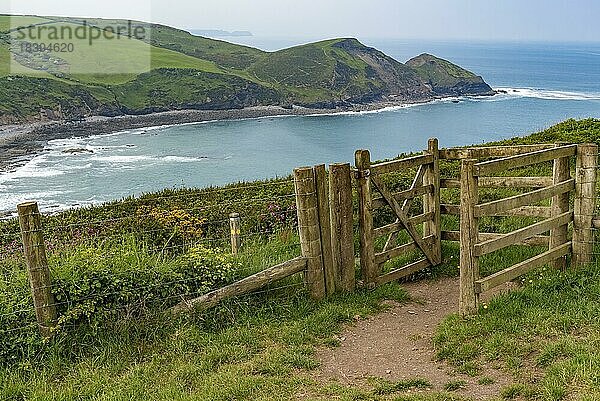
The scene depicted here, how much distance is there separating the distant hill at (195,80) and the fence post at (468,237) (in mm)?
101605

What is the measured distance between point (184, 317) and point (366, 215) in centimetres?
309

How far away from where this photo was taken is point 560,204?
8.95 m

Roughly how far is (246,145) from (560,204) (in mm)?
78732

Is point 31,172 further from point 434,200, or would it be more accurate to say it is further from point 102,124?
point 434,200

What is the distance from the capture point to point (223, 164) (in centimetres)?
7244

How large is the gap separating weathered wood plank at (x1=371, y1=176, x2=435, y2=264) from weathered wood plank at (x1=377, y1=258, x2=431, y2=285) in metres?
0.15

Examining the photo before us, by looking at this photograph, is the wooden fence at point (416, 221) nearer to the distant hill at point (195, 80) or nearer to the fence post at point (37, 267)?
the fence post at point (37, 267)

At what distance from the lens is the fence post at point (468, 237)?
301 inches

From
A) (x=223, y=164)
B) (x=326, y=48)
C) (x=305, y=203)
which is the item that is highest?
(x=326, y=48)

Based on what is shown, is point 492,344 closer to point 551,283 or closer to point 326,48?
point 551,283

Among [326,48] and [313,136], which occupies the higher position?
[326,48]

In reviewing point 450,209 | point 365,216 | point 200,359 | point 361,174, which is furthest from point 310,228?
point 450,209

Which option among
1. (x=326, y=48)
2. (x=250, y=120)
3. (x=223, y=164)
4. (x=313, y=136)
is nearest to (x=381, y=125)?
(x=313, y=136)

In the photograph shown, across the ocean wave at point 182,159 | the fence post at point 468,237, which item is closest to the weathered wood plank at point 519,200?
the fence post at point 468,237
